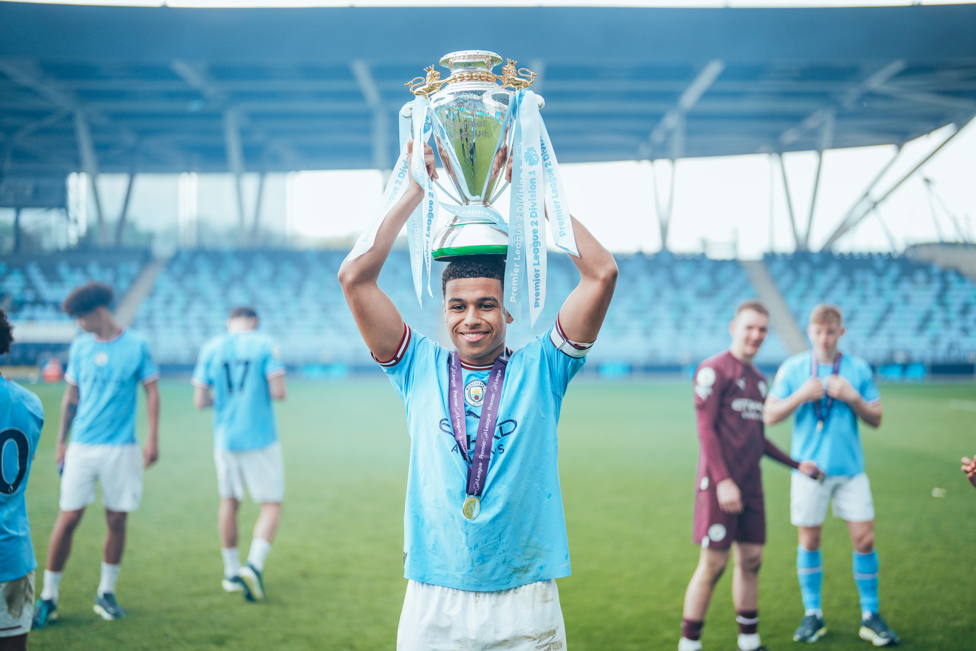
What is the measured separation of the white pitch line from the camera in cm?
1595

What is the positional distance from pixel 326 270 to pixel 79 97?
37.5 feet

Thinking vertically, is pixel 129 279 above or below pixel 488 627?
above

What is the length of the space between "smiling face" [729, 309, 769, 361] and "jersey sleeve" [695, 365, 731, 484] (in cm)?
23

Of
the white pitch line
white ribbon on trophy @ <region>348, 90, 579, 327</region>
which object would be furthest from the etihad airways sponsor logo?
the white pitch line

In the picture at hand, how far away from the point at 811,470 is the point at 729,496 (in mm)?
718

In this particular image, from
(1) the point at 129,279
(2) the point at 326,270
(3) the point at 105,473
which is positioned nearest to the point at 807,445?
(3) the point at 105,473

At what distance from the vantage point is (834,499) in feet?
15.0

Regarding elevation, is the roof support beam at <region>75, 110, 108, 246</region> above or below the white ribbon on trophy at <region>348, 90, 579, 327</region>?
above

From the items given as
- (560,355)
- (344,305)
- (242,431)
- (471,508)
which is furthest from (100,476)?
(344,305)

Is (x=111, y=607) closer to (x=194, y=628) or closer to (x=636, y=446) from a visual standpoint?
(x=194, y=628)

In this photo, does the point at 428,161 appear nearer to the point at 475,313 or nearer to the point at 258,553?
the point at 475,313

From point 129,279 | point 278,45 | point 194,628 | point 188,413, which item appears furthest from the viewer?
point 129,279

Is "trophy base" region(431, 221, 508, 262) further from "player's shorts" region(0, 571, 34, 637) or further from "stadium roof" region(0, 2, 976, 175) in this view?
"stadium roof" region(0, 2, 976, 175)

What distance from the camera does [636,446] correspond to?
1135cm
